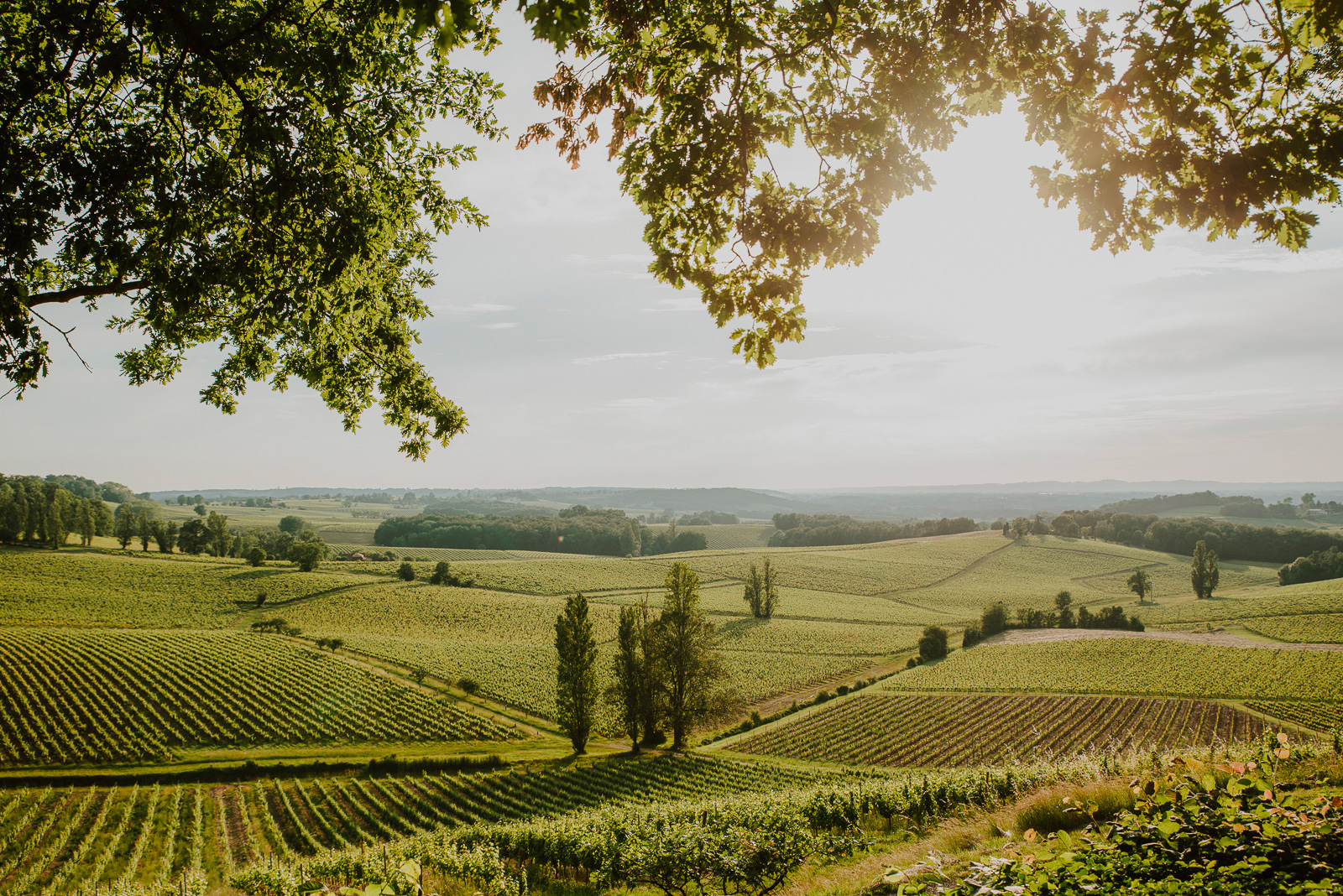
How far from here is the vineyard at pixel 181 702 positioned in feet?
112

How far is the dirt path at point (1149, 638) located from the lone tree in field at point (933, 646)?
723 centimetres

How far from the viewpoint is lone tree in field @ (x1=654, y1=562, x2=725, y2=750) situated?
3706cm

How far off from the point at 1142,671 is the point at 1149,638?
512 inches

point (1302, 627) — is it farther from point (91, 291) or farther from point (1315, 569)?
point (91, 291)

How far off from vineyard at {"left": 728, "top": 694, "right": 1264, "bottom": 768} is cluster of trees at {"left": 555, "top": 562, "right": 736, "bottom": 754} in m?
4.78

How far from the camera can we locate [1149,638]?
2430 inches

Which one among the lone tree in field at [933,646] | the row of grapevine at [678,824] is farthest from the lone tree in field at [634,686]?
the lone tree in field at [933,646]

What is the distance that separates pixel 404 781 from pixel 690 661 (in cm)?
1760

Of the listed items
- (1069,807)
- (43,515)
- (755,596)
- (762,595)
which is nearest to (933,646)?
(762,595)

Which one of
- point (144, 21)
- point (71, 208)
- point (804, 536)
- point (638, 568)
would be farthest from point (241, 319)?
point (804, 536)

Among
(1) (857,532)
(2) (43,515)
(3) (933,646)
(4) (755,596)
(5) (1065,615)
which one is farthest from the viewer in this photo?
(1) (857,532)

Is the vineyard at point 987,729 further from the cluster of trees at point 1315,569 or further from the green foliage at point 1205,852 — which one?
the cluster of trees at point 1315,569

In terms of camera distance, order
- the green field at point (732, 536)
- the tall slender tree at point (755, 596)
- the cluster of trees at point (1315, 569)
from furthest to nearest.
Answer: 1. the green field at point (732, 536)
2. the cluster of trees at point (1315, 569)
3. the tall slender tree at point (755, 596)

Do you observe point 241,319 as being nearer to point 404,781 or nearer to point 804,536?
point 404,781
